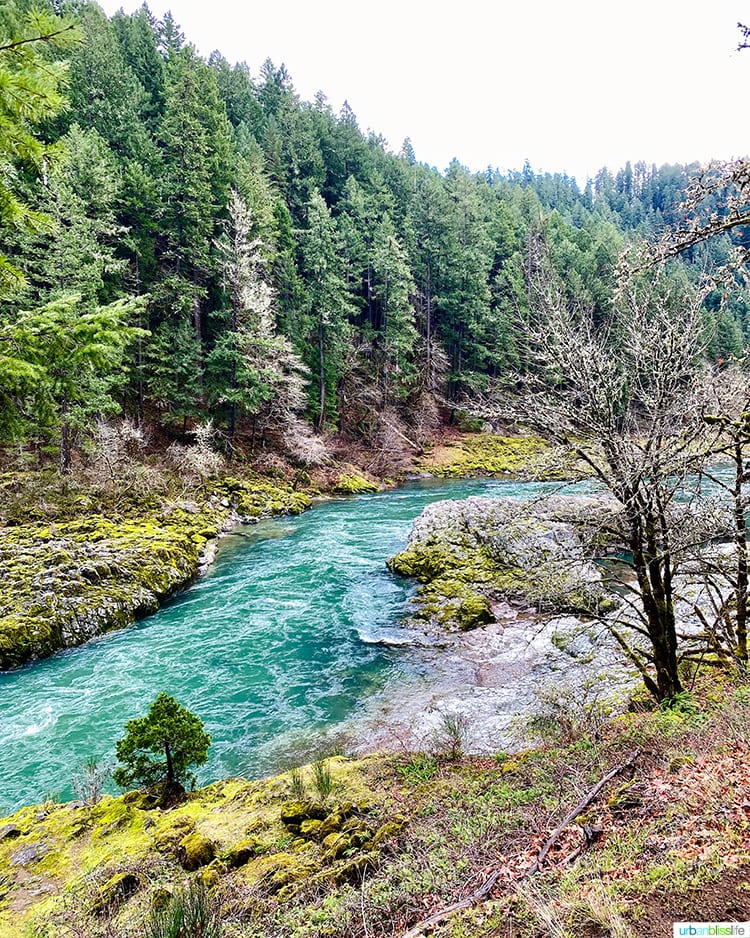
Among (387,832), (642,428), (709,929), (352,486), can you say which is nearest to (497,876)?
(387,832)

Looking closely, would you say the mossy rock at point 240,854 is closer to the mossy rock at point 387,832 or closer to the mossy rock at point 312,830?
the mossy rock at point 312,830

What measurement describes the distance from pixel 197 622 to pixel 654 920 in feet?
37.1

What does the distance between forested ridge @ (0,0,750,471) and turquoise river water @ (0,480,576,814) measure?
16.4 feet

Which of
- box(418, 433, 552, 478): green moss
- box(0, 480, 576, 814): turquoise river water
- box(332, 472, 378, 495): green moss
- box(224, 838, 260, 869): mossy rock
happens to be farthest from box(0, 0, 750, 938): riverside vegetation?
box(0, 480, 576, 814): turquoise river water

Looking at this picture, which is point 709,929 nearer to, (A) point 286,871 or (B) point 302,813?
(A) point 286,871

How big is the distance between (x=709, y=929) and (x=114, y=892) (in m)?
4.53

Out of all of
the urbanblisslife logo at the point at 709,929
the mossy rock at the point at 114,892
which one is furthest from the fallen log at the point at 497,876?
the mossy rock at the point at 114,892

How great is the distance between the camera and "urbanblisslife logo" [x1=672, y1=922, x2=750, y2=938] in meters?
2.69

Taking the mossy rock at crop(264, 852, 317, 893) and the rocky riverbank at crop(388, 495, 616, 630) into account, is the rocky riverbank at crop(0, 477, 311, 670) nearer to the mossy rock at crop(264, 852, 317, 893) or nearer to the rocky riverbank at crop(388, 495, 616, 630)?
the rocky riverbank at crop(388, 495, 616, 630)

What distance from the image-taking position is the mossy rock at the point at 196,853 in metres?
4.93

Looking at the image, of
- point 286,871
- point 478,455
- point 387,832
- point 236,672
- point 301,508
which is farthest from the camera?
point 478,455

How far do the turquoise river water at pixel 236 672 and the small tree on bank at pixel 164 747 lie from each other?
931 mm

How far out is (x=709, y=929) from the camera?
2.76 metres

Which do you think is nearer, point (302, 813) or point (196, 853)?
point (196, 853)
